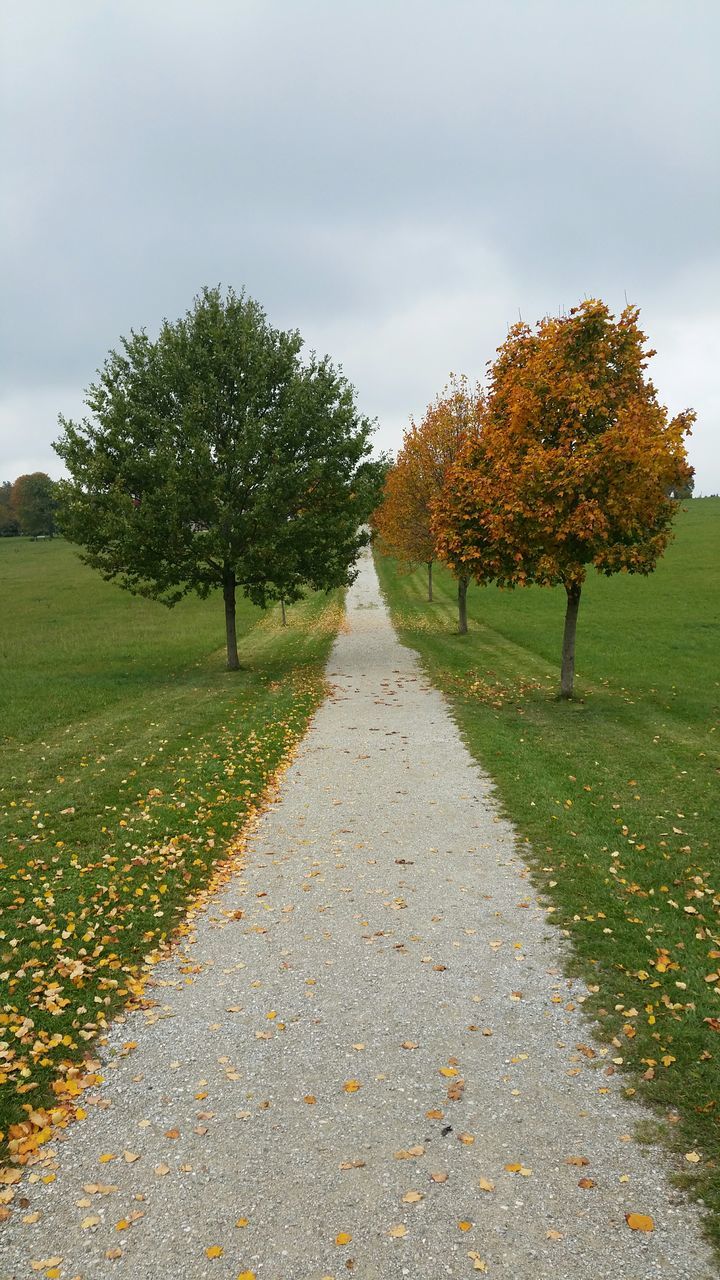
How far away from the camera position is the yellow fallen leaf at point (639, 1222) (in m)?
4.27

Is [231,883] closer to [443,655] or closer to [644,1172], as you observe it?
[644,1172]

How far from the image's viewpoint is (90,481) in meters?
22.3

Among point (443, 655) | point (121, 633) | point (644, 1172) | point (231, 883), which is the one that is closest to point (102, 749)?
point (231, 883)

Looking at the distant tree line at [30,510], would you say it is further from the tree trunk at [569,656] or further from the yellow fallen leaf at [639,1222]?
the yellow fallen leaf at [639,1222]

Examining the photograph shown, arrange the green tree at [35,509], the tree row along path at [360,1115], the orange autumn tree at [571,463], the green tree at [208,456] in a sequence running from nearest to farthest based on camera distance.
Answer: the tree row along path at [360,1115] < the orange autumn tree at [571,463] < the green tree at [208,456] < the green tree at [35,509]

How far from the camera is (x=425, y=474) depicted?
104ft

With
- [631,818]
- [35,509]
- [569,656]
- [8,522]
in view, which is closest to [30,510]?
[35,509]

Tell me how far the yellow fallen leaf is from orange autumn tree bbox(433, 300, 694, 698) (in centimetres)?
1352

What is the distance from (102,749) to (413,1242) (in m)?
12.5

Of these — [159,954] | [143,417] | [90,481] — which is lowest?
[159,954]

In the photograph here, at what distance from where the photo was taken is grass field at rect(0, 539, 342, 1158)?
6492 mm

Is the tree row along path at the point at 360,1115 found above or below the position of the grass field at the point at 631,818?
below

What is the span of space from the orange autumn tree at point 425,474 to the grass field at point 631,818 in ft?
16.4

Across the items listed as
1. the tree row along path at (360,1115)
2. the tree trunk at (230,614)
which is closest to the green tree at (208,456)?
the tree trunk at (230,614)
